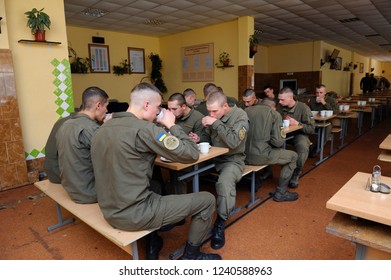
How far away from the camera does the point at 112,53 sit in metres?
7.83

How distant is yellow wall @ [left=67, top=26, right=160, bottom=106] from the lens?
7.11 m

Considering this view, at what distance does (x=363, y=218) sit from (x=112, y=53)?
750 cm

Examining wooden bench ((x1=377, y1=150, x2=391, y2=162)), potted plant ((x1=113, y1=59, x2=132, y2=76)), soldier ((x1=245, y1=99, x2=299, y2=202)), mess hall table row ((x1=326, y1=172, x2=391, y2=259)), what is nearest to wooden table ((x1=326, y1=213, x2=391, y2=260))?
mess hall table row ((x1=326, y1=172, x2=391, y2=259))

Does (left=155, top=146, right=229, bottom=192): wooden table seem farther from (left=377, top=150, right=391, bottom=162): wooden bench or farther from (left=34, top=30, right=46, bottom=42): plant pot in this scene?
(left=34, top=30, right=46, bottom=42): plant pot

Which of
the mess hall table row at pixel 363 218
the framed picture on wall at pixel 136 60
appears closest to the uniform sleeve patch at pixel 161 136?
the mess hall table row at pixel 363 218

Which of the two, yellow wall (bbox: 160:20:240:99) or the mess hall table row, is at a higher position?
yellow wall (bbox: 160:20:240:99)

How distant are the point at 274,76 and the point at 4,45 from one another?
9.98m

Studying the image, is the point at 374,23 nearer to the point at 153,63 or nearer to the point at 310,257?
the point at 153,63

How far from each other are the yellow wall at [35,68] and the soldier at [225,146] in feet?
8.55

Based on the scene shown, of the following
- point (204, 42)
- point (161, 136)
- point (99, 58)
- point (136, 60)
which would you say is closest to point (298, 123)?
point (161, 136)

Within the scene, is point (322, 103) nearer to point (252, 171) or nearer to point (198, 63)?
point (252, 171)

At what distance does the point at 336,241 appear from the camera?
247 centimetres

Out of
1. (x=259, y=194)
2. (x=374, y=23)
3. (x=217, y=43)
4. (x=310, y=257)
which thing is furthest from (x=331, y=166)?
(x=374, y=23)

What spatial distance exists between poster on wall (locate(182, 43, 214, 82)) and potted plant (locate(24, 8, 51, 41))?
15.1 ft
